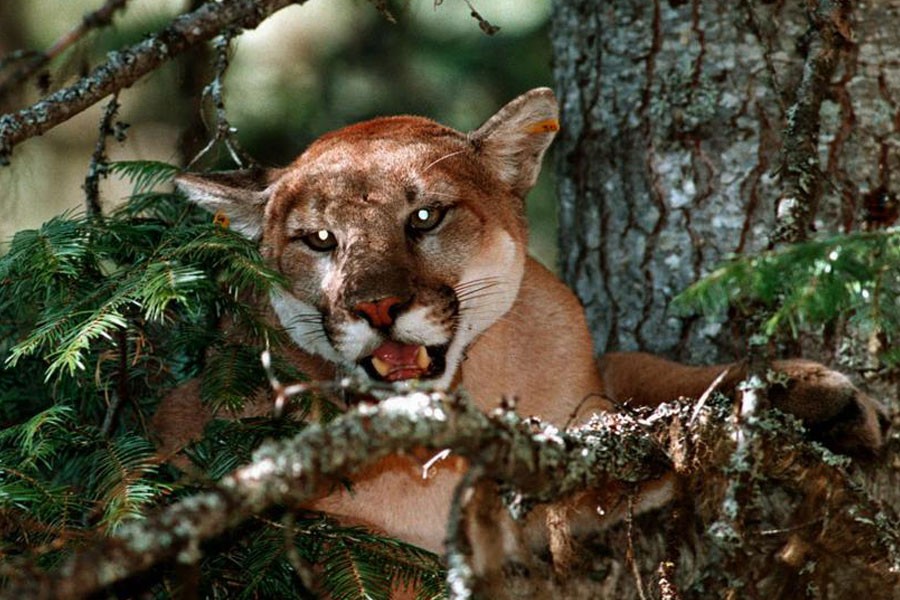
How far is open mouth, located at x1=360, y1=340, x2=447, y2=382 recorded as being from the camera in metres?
3.62

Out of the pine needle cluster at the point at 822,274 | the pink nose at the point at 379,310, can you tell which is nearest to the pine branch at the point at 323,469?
the pine needle cluster at the point at 822,274

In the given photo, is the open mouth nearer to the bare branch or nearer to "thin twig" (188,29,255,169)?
"thin twig" (188,29,255,169)

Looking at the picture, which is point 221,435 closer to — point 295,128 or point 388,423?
point 388,423

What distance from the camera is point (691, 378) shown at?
4.17 meters

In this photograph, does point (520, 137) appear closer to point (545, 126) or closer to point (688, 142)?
point (545, 126)

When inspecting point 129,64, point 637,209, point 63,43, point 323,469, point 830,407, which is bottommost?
point 830,407

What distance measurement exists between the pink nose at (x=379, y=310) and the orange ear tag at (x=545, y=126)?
98 centimetres

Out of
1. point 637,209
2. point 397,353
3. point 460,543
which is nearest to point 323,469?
point 460,543

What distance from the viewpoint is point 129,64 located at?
12.6ft

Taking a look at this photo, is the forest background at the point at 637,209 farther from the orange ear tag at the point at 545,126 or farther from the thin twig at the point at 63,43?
the orange ear tag at the point at 545,126

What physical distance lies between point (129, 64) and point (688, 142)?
208 centimetres

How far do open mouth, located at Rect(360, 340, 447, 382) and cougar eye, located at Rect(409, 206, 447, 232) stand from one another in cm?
49

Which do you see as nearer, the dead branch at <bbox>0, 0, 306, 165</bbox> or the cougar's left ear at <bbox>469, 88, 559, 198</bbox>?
the dead branch at <bbox>0, 0, 306, 165</bbox>

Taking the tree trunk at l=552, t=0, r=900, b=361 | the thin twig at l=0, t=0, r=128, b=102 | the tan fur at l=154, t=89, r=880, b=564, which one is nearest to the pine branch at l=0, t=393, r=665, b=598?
the thin twig at l=0, t=0, r=128, b=102
